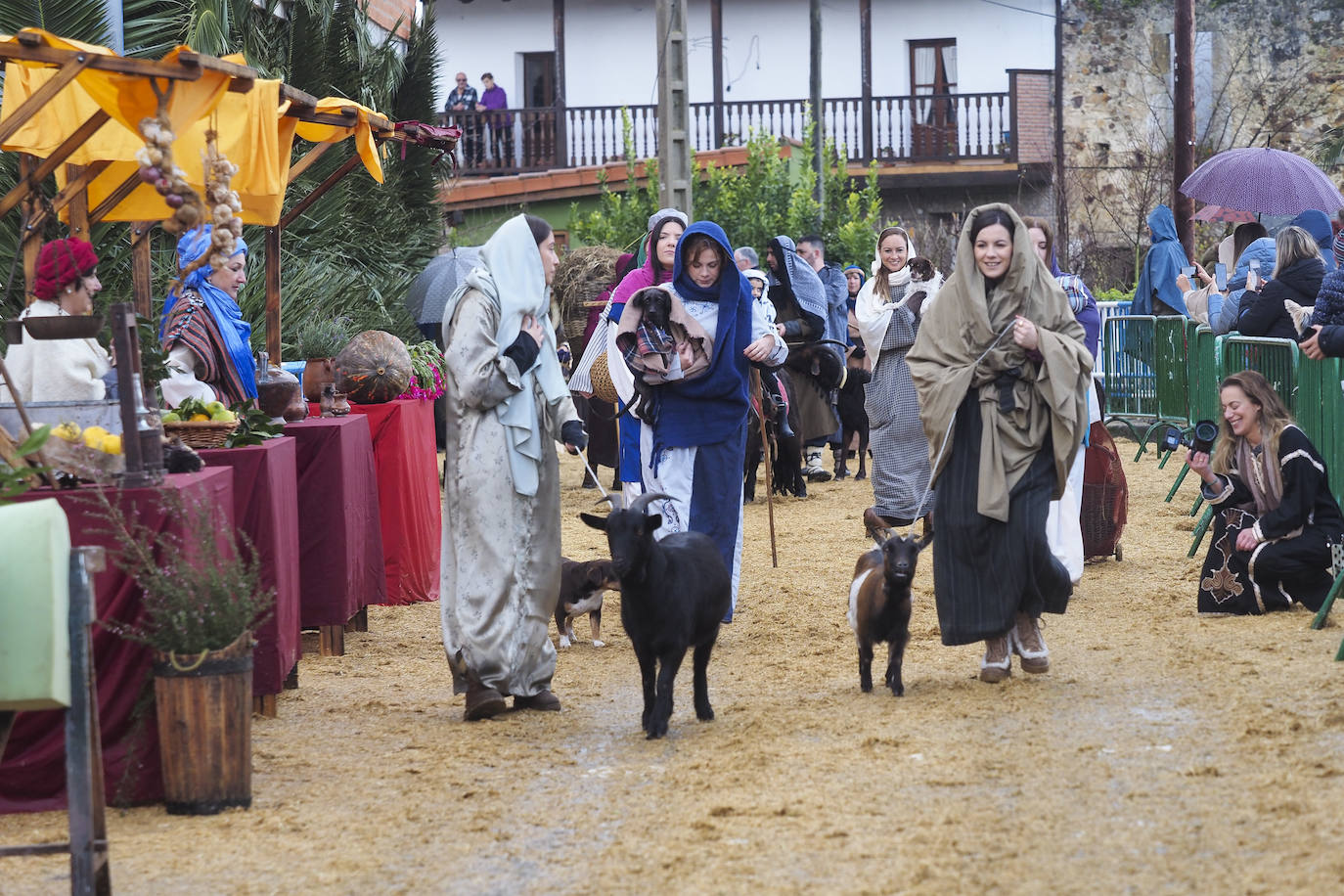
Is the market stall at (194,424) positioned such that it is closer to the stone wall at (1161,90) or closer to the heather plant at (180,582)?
the heather plant at (180,582)

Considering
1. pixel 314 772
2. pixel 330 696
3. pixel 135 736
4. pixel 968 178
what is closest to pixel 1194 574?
pixel 330 696

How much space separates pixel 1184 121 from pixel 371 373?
1424cm

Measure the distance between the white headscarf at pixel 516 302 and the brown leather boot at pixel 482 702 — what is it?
79 cm

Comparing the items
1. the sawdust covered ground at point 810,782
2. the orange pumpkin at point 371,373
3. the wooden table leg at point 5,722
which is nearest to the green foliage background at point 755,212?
Answer: the orange pumpkin at point 371,373

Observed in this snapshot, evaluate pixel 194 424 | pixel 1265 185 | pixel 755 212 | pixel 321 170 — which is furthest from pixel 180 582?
pixel 755 212

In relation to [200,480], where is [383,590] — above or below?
below

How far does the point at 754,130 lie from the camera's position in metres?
31.5

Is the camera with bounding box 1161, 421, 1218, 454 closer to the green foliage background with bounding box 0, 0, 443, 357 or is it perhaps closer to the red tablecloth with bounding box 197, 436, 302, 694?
the red tablecloth with bounding box 197, 436, 302, 694

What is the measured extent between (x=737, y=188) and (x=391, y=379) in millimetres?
15074

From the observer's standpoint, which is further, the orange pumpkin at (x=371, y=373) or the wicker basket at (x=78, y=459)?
the orange pumpkin at (x=371, y=373)

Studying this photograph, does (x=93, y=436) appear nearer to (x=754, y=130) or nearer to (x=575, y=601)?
(x=575, y=601)

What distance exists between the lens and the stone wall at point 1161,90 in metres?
31.8

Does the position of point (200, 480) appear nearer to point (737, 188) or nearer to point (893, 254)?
point (893, 254)

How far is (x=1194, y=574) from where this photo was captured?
978 cm
